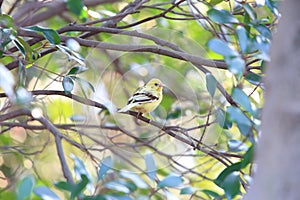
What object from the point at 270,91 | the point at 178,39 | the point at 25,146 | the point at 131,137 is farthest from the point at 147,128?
the point at 25,146

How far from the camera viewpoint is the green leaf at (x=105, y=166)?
1.00 metres


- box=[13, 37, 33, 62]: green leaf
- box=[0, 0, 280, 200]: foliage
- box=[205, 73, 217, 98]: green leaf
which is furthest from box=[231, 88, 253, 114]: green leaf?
box=[13, 37, 33, 62]: green leaf

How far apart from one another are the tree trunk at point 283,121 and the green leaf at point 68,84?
53cm

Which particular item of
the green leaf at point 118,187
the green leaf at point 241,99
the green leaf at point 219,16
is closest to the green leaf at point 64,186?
the green leaf at point 118,187

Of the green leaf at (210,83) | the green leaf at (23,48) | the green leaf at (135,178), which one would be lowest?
the green leaf at (135,178)

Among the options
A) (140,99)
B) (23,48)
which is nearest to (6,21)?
(23,48)

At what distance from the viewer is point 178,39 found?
1.09m

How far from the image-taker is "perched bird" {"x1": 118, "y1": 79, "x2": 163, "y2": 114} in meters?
0.96

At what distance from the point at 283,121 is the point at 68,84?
0.55 metres

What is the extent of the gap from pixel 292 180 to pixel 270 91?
8cm

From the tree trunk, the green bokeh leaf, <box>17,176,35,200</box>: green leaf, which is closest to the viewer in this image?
the tree trunk

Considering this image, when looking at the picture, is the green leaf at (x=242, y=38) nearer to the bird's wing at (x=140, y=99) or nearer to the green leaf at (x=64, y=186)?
the bird's wing at (x=140, y=99)

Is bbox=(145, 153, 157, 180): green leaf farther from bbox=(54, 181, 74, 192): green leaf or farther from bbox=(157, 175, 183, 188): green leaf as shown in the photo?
bbox=(54, 181, 74, 192): green leaf

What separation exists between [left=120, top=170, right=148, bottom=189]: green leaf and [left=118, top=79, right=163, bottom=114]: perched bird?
0.39 feet
